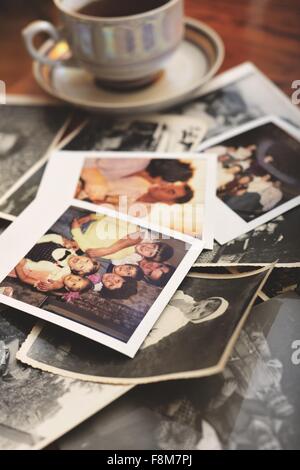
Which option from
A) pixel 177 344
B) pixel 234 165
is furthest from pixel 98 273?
pixel 234 165

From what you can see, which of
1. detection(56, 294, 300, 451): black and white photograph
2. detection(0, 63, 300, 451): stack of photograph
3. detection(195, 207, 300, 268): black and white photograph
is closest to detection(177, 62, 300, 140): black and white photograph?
detection(0, 63, 300, 451): stack of photograph

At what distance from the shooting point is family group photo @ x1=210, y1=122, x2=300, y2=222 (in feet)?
1.74

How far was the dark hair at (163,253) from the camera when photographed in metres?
0.47

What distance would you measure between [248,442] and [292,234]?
22 centimetres

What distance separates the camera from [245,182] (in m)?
0.56

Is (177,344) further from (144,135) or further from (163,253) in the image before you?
(144,135)

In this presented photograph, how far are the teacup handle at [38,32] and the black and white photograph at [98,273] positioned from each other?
268 millimetres

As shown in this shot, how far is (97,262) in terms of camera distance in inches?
18.7

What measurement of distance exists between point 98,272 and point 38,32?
40 cm

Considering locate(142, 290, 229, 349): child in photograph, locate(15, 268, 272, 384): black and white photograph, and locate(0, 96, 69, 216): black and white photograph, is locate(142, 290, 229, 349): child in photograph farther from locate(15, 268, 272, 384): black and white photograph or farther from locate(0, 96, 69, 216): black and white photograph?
locate(0, 96, 69, 216): black and white photograph

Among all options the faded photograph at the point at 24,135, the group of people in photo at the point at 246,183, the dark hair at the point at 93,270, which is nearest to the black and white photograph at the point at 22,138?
the faded photograph at the point at 24,135

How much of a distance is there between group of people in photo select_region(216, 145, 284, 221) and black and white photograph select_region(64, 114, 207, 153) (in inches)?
1.9

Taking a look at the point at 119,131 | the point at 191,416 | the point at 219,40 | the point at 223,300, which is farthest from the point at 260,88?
the point at 191,416
